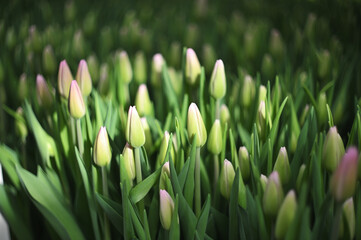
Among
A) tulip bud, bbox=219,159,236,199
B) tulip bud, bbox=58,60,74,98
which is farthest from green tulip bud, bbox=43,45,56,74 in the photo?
tulip bud, bbox=219,159,236,199

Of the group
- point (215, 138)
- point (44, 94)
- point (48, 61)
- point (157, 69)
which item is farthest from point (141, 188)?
point (48, 61)

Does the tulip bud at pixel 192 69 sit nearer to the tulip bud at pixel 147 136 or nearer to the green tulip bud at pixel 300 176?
the tulip bud at pixel 147 136

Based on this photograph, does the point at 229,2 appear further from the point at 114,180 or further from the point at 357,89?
the point at 114,180

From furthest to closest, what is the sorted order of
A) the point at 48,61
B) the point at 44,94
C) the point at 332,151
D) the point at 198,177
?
1. the point at 48,61
2. the point at 44,94
3. the point at 198,177
4. the point at 332,151

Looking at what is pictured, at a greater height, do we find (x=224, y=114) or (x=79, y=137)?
(x=224, y=114)

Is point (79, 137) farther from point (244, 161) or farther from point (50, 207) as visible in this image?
point (244, 161)

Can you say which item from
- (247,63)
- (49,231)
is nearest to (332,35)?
(247,63)
